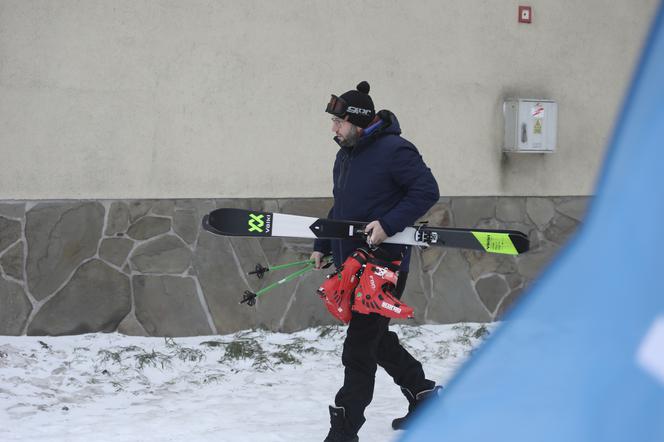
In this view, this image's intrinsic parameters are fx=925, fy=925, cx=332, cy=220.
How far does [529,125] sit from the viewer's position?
24.0 ft

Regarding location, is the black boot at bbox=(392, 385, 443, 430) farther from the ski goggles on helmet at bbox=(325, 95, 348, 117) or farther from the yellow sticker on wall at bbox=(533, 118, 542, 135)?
the yellow sticker on wall at bbox=(533, 118, 542, 135)

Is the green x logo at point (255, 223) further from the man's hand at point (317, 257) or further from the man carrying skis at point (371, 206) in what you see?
the man carrying skis at point (371, 206)

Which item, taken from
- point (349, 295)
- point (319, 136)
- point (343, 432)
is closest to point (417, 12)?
point (319, 136)

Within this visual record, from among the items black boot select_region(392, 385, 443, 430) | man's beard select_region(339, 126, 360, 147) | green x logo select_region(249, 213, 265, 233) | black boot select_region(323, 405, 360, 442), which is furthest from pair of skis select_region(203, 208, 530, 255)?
black boot select_region(323, 405, 360, 442)

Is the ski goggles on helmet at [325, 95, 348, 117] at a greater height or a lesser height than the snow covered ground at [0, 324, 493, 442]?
greater

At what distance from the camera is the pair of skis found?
4395 mm

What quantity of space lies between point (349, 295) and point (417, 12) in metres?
3.56

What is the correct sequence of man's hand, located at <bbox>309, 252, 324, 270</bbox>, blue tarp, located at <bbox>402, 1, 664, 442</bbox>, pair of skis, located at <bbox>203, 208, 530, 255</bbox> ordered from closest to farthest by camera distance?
blue tarp, located at <bbox>402, 1, 664, 442</bbox> → pair of skis, located at <bbox>203, 208, 530, 255</bbox> → man's hand, located at <bbox>309, 252, 324, 270</bbox>

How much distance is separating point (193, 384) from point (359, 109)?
2.29 m

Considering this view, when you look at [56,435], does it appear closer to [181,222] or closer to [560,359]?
[181,222]

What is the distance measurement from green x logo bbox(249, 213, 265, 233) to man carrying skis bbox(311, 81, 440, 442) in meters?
0.47

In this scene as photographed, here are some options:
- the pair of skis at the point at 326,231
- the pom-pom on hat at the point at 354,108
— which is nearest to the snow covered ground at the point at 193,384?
the pair of skis at the point at 326,231

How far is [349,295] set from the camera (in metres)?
4.21

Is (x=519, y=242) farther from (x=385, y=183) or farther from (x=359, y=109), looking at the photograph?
(x=359, y=109)
